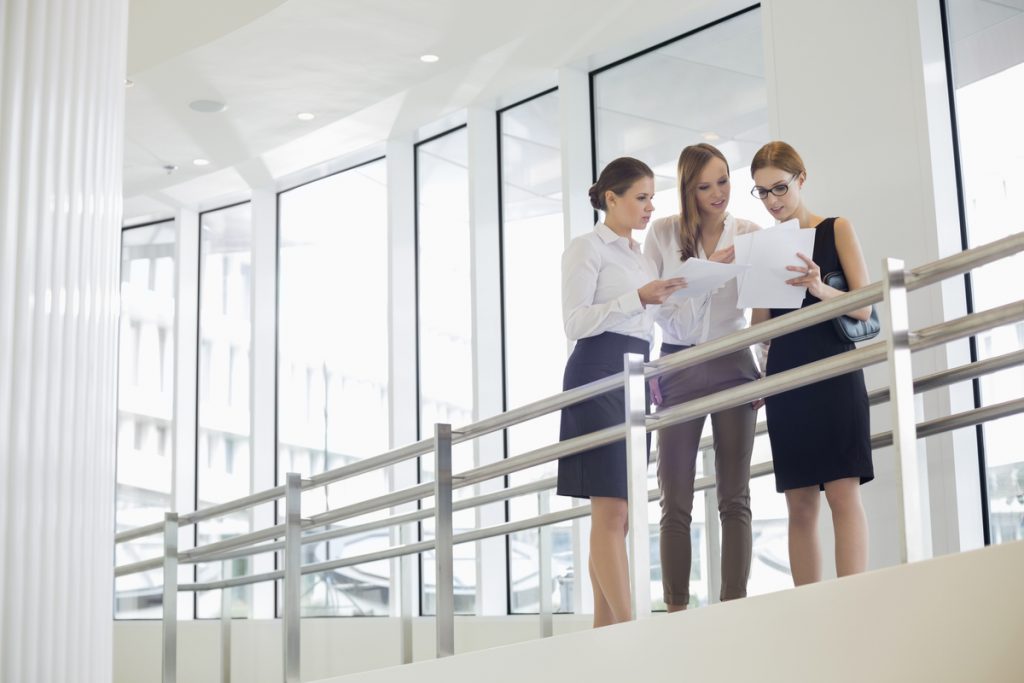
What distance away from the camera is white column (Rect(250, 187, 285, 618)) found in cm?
899

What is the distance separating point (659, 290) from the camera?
3.32 metres

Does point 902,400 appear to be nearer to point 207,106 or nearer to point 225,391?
point 207,106

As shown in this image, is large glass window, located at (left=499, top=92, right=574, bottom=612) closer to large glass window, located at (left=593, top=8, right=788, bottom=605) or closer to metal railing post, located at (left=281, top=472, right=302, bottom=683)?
large glass window, located at (left=593, top=8, right=788, bottom=605)

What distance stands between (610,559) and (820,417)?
0.76 meters

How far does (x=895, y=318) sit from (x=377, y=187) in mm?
6683

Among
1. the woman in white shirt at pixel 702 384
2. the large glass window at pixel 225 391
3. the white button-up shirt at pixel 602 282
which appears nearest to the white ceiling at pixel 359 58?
the large glass window at pixel 225 391

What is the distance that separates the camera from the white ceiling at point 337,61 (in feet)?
20.9

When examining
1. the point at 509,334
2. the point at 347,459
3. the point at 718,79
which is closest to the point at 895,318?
the point at 718,79

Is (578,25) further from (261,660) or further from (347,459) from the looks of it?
(261,660)

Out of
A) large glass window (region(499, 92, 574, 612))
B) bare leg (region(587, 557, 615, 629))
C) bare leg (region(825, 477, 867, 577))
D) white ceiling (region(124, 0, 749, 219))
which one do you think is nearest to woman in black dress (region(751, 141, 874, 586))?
bare leg (region(825, 477, 867, 577))

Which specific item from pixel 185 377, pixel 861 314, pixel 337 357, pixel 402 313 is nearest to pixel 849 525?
pixel 861 314

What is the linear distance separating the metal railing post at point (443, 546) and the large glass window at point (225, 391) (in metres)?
5.51

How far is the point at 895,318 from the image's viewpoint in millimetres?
2504

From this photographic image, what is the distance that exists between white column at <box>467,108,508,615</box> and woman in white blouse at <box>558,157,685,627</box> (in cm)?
378
